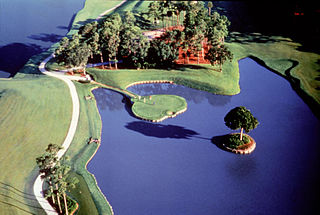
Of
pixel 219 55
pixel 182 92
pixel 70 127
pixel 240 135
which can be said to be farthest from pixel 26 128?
pixel 219 55

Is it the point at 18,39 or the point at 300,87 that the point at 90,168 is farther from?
the point at 18,39

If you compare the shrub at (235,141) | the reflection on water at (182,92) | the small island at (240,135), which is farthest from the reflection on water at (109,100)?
the shrub at (235,141)

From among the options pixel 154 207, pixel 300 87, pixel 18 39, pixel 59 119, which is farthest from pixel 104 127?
pixel 18 39

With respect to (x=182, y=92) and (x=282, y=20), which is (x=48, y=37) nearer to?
(x=182, y=92)

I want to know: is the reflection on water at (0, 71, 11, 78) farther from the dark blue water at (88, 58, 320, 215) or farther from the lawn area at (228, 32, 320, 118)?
the lawn area at (228, 32, 320, 118)

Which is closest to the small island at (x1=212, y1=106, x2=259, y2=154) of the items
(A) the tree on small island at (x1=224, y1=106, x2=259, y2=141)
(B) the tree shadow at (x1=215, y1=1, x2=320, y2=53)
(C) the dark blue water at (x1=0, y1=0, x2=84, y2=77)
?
(A) the tree on small island at (x1=224, y1=106, x2=259, y2=141)

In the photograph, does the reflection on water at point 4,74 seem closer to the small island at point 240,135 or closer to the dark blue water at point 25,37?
the dark blue water at point 25,37
